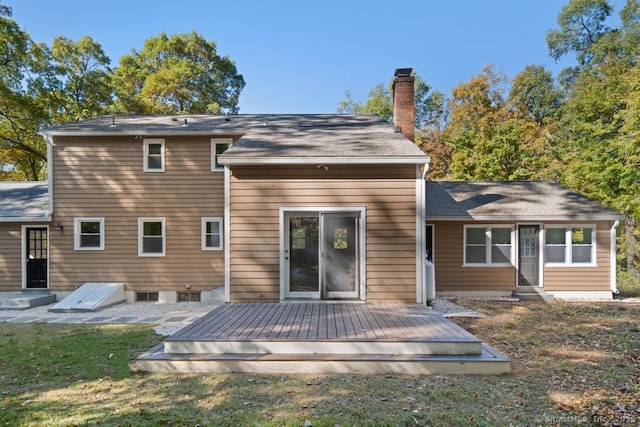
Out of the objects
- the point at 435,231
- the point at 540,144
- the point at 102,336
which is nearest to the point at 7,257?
the point at 102,336

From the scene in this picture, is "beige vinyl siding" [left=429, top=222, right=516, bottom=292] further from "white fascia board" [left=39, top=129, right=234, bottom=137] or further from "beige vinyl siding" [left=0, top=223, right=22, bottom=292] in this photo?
"beige vinyl siding" [left=0, top=223, right=22, bottom=292]

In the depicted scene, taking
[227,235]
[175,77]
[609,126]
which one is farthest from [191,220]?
[609,126]

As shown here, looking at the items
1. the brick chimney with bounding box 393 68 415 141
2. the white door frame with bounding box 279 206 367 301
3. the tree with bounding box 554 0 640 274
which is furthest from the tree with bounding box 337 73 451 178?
the white door frame with bounding box 279 206 367 301

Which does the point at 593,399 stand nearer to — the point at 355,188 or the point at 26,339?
the point at 355,188

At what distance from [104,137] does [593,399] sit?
12115 millimetres

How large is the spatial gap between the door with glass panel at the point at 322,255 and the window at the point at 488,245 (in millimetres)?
5187

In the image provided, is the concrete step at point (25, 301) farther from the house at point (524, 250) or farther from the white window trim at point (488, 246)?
the white window trim at point (488, 246)

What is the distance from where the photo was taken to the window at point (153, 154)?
10.1 meters

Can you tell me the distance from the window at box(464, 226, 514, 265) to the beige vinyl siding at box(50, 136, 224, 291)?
7.69 m

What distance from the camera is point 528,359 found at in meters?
4.98

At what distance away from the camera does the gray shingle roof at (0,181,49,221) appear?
998 centimetres

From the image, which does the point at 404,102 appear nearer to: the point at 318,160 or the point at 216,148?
the point at 318,160

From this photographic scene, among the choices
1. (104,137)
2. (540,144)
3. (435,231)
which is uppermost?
(540,144)

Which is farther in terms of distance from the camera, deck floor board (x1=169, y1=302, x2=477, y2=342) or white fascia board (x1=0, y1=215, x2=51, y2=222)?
white fascia board (x1=0, y1=215, x2=51, y2=222)
